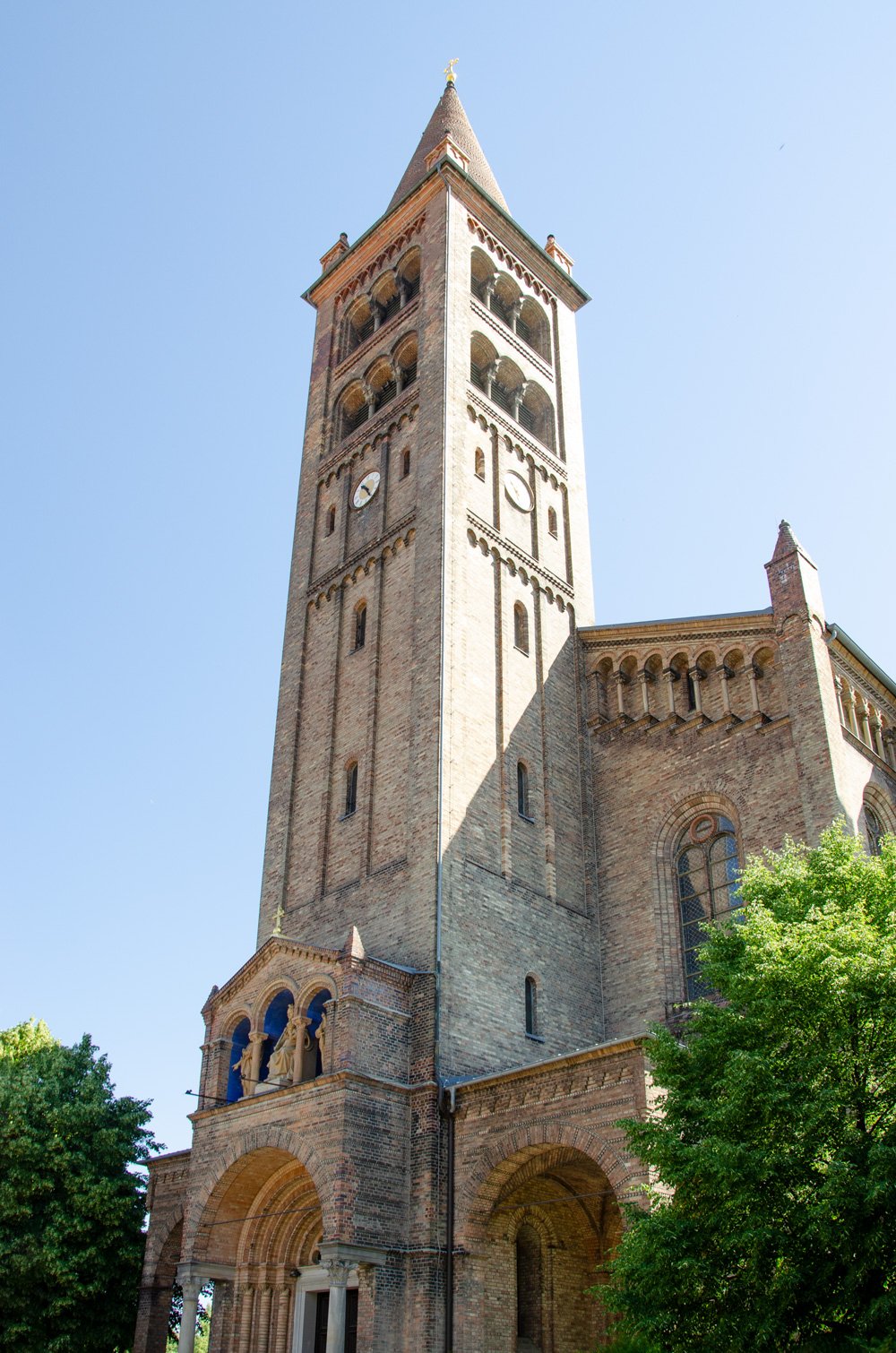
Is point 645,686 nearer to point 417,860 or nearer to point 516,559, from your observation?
point 516,559

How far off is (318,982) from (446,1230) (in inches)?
183

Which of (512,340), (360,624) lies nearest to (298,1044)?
(360,624)

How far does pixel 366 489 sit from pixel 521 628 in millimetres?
6358

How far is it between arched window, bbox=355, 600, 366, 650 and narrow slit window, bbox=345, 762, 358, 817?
356 cm

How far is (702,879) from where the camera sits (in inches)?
961

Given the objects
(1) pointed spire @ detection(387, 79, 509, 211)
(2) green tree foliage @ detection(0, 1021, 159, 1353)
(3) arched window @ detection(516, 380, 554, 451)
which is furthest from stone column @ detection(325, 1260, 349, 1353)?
(1) pointed spire @ detection(387, 79, 509, 211)

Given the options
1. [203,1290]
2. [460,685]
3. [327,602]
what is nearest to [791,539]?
[460,685]

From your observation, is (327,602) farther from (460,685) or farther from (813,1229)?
(813,1229)

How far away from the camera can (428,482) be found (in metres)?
28.5

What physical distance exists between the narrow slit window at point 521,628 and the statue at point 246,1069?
11269 mm

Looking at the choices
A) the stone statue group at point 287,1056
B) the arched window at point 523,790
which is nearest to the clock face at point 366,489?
the arched window at point 523,790

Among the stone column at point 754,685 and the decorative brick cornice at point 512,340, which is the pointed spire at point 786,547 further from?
the decorative brick cornice at point 512,340

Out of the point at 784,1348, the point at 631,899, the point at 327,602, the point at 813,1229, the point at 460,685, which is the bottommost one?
the point at 784,1348

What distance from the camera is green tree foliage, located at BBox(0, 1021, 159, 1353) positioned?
22266 mm
